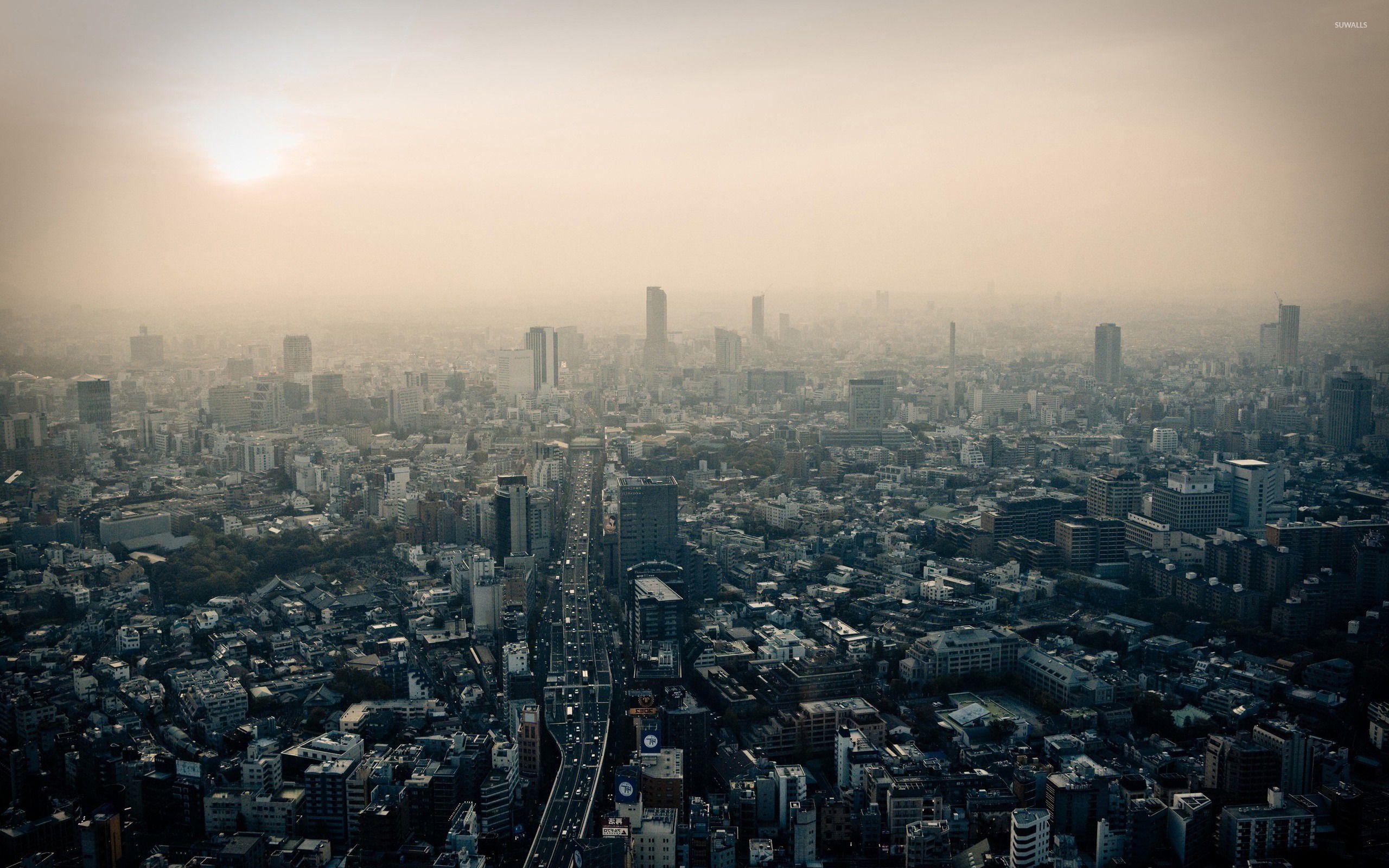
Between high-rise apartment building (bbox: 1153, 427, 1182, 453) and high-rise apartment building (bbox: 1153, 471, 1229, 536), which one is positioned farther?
high-rise apartment building (bbox: 1153, 427, 1182, 453)

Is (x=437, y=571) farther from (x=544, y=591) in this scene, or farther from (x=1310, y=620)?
(x=1310, y=620)

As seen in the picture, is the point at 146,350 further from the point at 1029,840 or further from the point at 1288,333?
the point at 1288,333

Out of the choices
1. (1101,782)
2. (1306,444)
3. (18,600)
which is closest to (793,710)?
(1101,782)

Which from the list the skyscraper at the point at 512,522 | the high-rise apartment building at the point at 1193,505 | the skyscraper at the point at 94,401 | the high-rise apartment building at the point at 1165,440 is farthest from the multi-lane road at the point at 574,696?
the high-rise apartment building at the point at 1165,440

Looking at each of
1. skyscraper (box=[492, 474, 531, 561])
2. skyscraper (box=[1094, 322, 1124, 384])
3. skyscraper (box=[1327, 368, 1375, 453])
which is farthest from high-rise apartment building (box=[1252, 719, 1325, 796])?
skyscraper (box=[1094, 322, 1124, 384])

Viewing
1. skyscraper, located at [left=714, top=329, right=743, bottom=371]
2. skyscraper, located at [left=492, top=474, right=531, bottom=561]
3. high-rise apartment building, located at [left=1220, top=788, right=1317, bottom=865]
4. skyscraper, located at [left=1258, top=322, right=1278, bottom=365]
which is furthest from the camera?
skyscraper, located at [left=714, top=329, right=743, bottom=371]

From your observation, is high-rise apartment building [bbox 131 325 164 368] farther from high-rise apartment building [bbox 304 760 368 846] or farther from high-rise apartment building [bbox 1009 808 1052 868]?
high-rise apartment building [bbox 1009 808 1052 868]
